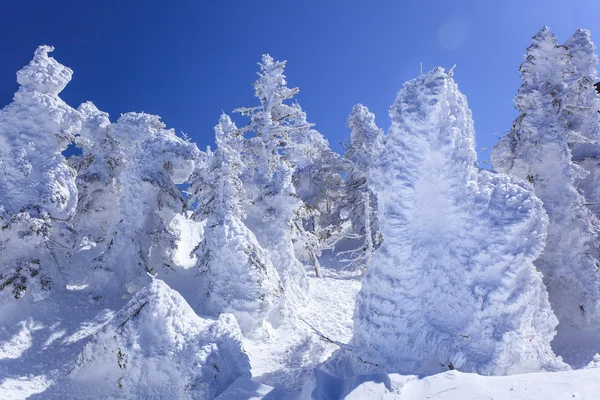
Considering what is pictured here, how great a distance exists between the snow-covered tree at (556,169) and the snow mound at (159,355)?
1079cm

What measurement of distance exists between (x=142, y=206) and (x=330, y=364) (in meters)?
10.6

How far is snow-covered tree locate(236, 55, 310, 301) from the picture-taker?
61.6 ft

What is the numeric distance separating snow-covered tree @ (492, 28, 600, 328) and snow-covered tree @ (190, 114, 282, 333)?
9754 mm

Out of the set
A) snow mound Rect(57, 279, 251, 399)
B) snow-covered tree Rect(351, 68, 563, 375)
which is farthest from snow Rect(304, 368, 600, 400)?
snow mound Rect(57, 279, 251, 399)

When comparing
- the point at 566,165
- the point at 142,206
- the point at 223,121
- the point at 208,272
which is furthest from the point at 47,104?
the point at 566,165

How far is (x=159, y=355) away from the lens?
10.8m

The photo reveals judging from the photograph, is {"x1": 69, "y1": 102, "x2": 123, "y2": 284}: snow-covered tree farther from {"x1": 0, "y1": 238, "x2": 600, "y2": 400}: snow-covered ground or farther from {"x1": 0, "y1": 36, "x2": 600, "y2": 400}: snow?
{"x1": 0, "y1": 238, "x2": 600, "y2": 400}: snow-covered ground

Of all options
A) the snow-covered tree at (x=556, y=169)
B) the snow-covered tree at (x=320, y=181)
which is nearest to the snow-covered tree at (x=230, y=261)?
the snow-covered tree at (x=556, y=169)

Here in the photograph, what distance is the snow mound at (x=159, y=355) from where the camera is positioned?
414 inches

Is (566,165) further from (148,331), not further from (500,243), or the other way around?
(148,331)

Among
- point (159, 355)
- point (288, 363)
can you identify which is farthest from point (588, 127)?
point (159, 355)

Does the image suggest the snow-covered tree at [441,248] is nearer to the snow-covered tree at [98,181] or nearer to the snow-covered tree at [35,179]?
the snow-covered tree at [35,179]

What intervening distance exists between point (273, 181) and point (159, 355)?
393 inches

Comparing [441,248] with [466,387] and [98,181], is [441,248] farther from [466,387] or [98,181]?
[98,181]
